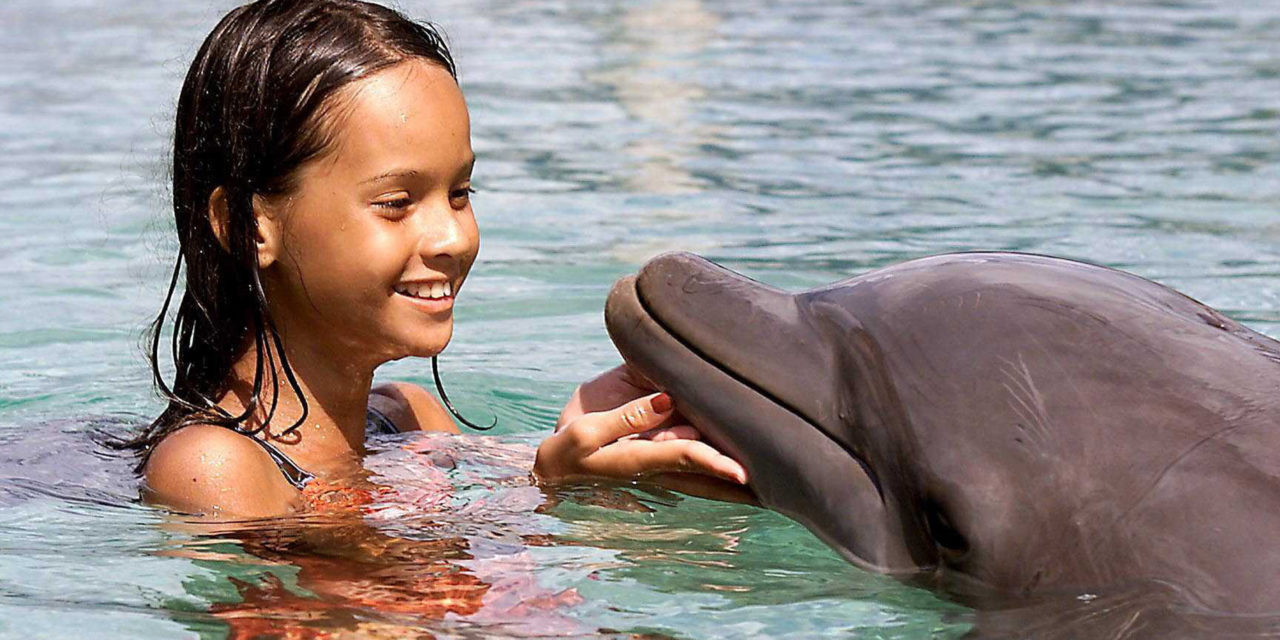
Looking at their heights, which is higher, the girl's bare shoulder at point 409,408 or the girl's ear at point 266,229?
the girl's ear at point 266,229

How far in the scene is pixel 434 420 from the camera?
6.02 m

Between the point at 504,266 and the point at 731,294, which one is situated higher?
the point at 731,294

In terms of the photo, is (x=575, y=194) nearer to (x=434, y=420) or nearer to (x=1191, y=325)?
(x=434, y=420)

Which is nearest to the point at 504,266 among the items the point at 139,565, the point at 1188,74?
the point at 139,565

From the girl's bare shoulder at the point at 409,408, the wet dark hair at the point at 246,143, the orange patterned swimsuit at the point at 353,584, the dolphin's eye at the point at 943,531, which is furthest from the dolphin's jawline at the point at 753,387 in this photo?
the girl's bare shoulder at the point at 409,408

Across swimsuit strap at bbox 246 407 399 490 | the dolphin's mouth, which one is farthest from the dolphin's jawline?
swimsuit strap at bbox 246 407 399 490

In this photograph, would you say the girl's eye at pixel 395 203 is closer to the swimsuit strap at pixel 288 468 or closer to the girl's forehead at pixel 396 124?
the girl's forehead at pixel 396 124

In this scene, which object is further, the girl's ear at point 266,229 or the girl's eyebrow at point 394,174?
the girl's ear at point 266,229

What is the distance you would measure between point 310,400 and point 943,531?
6.79 ft

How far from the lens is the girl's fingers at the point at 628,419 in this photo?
4266mm

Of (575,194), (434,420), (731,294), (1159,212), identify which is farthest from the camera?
(575,194)

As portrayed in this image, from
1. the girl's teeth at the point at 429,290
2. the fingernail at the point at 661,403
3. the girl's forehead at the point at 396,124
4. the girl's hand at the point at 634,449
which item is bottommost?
the girl's hand at the point at 634,449

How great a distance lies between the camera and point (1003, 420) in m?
3.57

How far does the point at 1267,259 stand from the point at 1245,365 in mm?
5189
